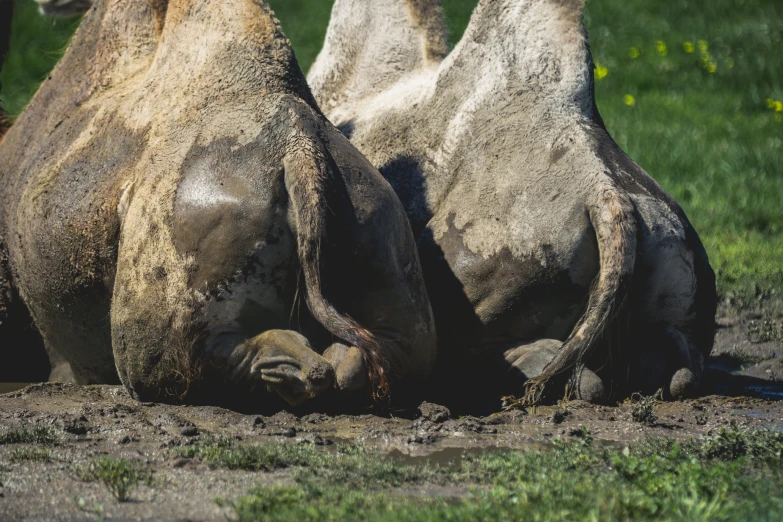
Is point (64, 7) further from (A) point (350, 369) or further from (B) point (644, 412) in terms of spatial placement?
(B) point (644, 412)

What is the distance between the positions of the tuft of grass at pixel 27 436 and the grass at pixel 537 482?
21.9 inches

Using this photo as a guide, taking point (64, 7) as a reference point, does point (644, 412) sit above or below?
below

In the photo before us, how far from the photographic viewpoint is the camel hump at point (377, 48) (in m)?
6.57

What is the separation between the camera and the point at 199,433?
388cm

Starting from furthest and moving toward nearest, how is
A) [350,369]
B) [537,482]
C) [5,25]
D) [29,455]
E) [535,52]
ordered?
[5,25]
[535,52]
[350,369]
[29,455]
[537,482]

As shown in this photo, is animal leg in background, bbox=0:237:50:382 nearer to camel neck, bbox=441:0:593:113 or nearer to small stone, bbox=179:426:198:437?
small stone, bbox=179:426:198:437

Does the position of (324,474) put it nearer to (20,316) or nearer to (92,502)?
(92,502)

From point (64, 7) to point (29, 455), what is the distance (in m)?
3.82

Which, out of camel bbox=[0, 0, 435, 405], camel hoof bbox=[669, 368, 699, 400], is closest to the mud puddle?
camel bbox=[0, 0, 435, 405]

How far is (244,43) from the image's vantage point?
4680mm

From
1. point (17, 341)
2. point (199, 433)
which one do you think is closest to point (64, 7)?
point (17, 341)

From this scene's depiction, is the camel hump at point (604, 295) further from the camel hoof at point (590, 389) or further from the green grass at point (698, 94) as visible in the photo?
the green grass at point (698, 94)

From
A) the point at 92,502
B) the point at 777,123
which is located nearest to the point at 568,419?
the point at 92,502

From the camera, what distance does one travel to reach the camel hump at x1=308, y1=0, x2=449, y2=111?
657 centimetres
